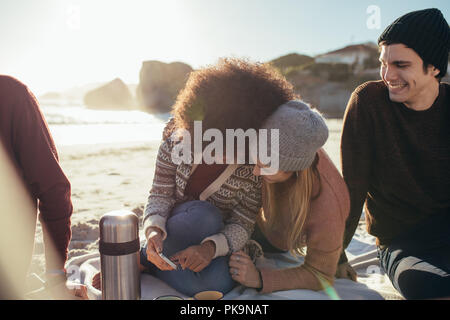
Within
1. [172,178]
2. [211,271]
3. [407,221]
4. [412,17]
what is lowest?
[211,271]

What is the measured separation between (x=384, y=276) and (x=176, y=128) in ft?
5.94

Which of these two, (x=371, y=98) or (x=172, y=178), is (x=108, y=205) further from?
(x=371, y=98)

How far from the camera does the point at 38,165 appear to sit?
5.15ft

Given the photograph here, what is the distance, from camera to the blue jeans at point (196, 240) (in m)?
2.00

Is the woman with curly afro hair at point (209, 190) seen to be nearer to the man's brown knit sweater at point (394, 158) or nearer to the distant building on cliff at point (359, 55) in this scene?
the man's brown knit sweater at point (394, 158)

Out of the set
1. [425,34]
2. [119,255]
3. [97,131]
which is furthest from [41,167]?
[97,131]

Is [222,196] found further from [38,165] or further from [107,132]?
[107,132]

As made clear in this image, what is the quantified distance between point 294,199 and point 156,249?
31.4 inches

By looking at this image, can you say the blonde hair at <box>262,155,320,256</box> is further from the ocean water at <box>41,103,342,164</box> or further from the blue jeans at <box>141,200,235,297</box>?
the ocean water at <box>41,103,342,164</box>
